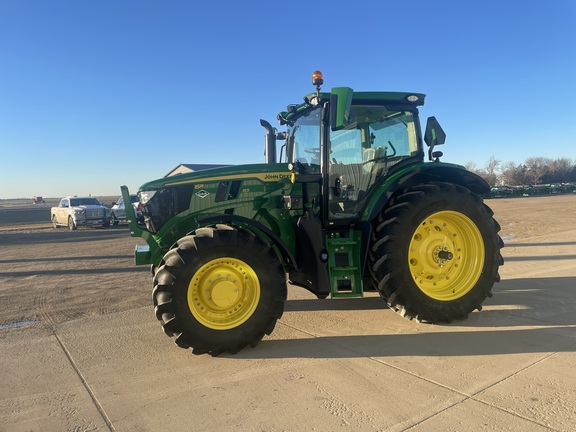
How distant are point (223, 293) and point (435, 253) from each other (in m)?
2.40

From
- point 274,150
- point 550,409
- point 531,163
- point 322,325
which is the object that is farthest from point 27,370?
point 531,163

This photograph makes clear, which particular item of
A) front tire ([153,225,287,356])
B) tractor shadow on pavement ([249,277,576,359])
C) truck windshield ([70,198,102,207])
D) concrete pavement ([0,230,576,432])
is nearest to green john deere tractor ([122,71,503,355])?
front tire ([153,225,287,356])

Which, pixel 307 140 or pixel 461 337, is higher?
pixel 307 140

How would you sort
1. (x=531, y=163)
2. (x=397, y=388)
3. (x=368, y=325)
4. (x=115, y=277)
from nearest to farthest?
1. (x=397, y=388)
2. (x=368, y=325)
3. (x=115, y=277)
4. (x=531, y=163)

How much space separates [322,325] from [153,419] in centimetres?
217

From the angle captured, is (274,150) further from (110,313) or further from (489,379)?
(489,379)

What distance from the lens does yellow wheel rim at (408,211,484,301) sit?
4.39 m

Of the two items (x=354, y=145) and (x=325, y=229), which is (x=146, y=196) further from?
(x=354, y=145)

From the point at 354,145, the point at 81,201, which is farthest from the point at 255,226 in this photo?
the point at 81,201

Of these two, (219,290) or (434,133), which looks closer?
(219,290)

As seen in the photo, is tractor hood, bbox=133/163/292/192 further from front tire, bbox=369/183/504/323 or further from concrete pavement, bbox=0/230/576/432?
concrete pavement, bbox=0/230/576/432

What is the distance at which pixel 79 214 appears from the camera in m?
19.8

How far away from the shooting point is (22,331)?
172 inches

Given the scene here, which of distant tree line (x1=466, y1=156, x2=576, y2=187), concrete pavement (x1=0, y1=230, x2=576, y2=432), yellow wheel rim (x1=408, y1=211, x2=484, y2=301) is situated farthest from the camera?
distant tree line (x1=466, y1=156, x2=576, y2=187)
